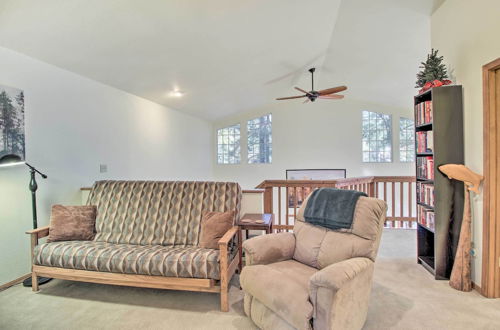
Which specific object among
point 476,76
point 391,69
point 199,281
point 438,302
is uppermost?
point 391,69

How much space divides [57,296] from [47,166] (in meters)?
1.47

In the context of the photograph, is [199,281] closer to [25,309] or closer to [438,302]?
[25,309]

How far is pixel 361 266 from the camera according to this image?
1705 millimetres

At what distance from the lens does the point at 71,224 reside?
2.75 metres

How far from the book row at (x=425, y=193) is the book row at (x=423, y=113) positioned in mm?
674

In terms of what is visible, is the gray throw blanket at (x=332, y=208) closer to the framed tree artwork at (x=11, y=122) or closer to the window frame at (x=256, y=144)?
the framed tree artwork at (x=11, y=122)

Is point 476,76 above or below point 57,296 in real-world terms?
above

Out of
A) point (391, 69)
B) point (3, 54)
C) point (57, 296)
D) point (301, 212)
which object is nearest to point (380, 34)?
point (391, 69)

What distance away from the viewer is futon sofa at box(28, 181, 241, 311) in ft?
7.20

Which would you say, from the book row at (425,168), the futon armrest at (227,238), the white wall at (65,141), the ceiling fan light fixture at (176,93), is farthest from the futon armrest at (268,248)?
the ceiling fan light fixture at (176,93)

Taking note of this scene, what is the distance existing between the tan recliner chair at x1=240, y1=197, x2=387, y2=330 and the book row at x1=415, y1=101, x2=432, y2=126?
1.37 metres

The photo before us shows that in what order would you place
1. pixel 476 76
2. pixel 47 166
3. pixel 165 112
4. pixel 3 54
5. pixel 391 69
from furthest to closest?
pixel 165 112 → pixel 391 69 → pixel 47 166 → pixel 3 54 → pixel 476 76

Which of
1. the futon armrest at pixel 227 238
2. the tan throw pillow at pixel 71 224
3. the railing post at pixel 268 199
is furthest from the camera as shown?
the railing post at pixel 268 199

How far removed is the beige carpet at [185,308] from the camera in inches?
78.8
